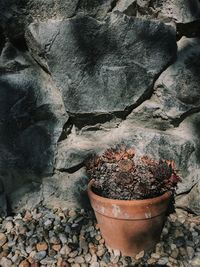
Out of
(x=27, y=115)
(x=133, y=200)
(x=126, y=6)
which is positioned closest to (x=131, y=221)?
(x=133, y=200)

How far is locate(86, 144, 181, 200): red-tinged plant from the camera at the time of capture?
2.18 meters

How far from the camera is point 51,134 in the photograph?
8.54 feet

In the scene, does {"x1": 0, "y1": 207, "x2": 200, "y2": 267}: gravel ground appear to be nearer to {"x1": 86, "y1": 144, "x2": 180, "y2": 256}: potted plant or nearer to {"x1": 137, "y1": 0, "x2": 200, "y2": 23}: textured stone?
{"x1": 86, "y1": 144, "x2": 180, "y2": 256}: potted plant

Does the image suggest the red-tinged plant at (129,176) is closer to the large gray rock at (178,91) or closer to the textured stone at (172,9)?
the large gray rock at (178,91)

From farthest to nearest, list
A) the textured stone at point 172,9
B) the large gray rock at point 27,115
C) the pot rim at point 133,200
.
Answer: the large gray rock at point 27,115
the textured stone at point 172,9
the pot rim at point 133,200

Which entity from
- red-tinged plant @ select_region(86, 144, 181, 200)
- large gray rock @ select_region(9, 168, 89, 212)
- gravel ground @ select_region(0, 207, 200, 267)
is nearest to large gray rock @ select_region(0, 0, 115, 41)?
red-tinged plant @ select_region(86, 144, 181, 200)

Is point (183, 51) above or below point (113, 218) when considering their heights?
above

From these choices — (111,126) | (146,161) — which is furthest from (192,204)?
(111,126)

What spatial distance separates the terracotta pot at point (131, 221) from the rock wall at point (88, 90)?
38 centimetres

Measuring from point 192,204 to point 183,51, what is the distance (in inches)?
39.1

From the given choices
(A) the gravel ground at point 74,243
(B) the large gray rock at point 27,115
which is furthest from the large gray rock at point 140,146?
(A) the gravel ground at point 74,243

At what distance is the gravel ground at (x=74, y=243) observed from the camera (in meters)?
2.23

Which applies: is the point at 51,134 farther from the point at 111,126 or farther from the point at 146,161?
the point at 146,161

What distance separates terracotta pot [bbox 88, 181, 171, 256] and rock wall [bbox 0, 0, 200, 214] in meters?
0.38
